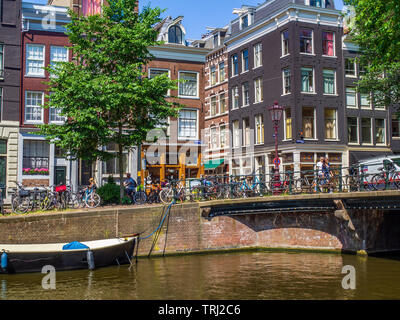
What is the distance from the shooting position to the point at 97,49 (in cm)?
2233

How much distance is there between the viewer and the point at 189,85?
34312 mm

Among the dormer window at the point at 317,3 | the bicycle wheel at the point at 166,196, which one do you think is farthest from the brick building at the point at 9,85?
the dormer window at the point at 317,3

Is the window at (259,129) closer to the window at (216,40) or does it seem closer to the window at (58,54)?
the window at (216,40)

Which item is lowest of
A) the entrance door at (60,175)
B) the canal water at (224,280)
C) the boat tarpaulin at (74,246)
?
the canal water at (224,280)

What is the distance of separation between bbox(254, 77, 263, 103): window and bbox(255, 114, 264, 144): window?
1.26m

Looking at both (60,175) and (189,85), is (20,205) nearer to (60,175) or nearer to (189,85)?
(60,175)

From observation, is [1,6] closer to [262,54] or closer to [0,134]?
[0,134]

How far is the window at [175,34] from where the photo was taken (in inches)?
1403

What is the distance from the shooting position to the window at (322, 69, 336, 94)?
3344 cm

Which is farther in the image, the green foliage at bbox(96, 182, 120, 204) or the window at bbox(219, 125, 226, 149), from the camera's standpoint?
the window at bbox(219, 125, 226, 149)

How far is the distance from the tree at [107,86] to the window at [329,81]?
48.1 ft

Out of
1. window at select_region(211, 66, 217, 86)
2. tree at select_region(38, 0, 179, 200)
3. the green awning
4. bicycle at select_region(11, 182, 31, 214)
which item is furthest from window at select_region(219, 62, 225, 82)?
bicycle at select_region(11, 182, 31, 214)

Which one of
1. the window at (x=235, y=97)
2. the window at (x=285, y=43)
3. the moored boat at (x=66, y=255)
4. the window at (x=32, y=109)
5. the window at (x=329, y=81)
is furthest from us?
the window at (x=235, y=97)

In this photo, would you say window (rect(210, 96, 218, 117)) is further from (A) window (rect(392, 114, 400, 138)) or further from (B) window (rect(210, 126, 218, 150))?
(A) window (rect(392, 114, 400, 138))
